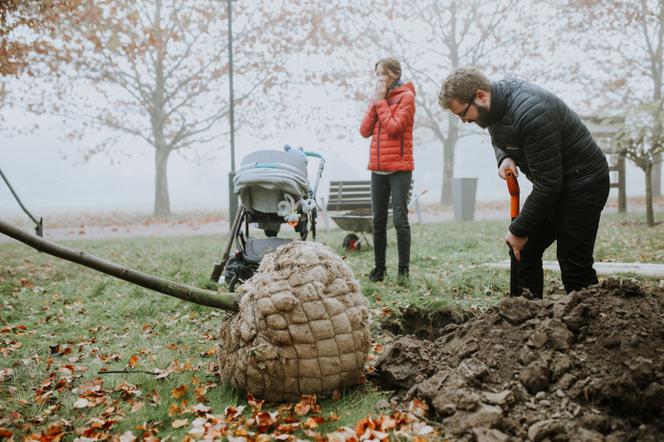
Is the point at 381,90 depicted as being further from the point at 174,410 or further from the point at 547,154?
the point at 174,410

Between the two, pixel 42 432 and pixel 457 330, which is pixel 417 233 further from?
pixel 42 432

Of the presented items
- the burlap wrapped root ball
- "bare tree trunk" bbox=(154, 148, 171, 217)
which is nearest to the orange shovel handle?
the burlap wrapped root ball

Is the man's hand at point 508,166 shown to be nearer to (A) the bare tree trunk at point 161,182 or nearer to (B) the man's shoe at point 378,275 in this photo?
(B) the man's shoe at point 378,275

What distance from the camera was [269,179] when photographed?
4.70 m

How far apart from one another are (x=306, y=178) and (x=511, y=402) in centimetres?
318

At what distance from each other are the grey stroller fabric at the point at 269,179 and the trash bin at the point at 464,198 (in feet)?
30.9

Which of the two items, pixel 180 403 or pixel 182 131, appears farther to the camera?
pixel 182 131

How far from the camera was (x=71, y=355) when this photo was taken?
3.66 m

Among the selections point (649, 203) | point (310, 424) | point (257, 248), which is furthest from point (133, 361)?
point (649, 203)

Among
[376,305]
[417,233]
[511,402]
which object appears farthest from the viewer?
[417,233]

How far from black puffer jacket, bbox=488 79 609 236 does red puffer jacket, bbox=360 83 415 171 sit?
6.10 feet

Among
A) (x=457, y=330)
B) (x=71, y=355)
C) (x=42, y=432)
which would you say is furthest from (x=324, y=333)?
(x=71, y=355)

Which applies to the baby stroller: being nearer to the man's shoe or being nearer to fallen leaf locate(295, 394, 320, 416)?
the man's shoe

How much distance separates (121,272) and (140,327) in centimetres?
190
